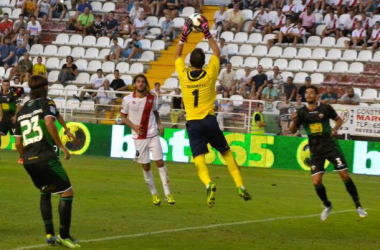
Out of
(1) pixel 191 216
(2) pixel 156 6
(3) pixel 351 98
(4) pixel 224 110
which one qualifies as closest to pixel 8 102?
(4) pixel 224 110

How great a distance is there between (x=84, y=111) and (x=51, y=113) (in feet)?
62.9

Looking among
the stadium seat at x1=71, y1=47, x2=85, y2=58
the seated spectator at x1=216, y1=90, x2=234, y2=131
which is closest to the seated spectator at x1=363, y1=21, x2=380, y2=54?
the seated spectator at x1=216, y1=90, x2=234, y2=131

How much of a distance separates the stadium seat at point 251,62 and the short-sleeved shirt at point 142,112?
16826 millimetres

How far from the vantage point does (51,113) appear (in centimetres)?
1063

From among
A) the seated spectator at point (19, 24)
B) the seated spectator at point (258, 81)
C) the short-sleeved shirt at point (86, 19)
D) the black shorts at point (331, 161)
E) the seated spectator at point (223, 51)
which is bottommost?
the black shorts at point (331, 161)

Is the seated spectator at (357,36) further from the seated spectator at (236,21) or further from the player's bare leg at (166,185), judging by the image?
the player's bare leg at (166,185)

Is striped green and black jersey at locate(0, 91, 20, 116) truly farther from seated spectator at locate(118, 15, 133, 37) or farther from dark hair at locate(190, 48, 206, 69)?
dark hair at locate(190, 48, 206, 69)

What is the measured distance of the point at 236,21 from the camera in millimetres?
34562

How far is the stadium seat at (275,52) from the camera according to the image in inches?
1286

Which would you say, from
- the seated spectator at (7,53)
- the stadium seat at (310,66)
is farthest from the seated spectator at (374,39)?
the seated spectator at (7,53)

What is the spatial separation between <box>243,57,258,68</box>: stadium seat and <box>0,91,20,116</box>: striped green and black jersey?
1009 cm

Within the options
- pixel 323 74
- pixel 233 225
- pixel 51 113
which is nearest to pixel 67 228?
pixel 51 113

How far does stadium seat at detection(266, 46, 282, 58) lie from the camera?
3266 centimetres

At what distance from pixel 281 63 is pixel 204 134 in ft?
63.3
